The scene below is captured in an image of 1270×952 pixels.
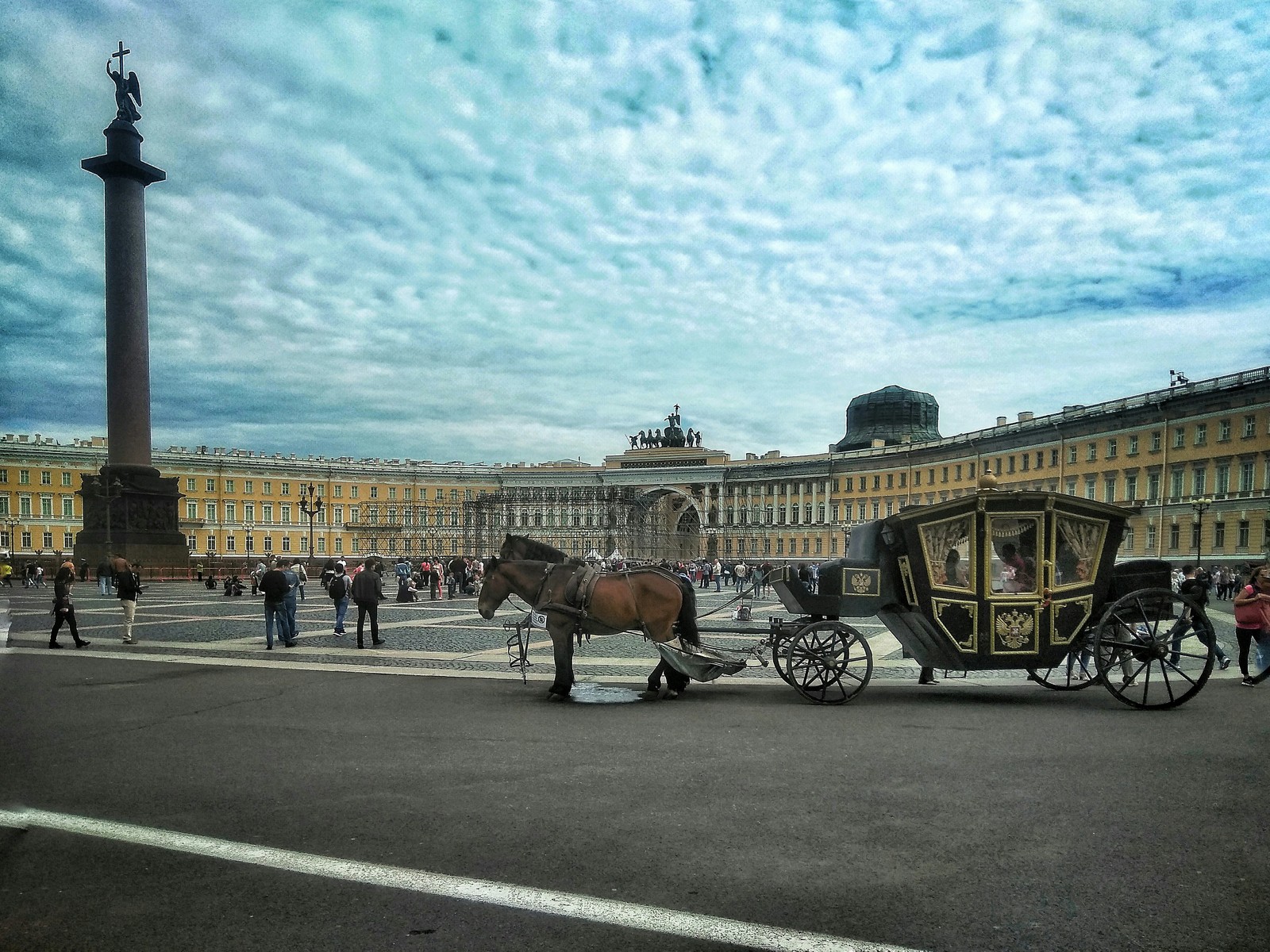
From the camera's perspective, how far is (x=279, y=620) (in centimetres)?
1572

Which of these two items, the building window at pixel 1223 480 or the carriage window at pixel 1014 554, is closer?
the carriage window at pixel 1014 554

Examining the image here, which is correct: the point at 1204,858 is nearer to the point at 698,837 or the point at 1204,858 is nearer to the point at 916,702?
the point at 698,837

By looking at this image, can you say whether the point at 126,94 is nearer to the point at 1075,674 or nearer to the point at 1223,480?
the point at 1075,674

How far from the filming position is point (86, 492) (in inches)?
1569

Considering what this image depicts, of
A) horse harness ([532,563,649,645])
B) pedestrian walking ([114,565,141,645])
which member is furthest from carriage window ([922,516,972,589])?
pedestrian walking ([114,565,141,645])

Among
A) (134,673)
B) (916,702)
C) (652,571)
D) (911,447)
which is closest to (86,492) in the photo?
(134,673)

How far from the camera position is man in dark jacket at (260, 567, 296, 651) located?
15.2 m

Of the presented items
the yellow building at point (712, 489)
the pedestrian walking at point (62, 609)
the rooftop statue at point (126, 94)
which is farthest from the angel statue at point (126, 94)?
the pedestrian walking at point (62, 609)

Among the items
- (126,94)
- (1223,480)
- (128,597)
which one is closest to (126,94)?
(126,94)

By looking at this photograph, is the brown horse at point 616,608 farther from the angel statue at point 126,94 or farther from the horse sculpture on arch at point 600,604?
the angel statue at point 126,94

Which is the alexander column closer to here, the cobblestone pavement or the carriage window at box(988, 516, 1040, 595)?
the cobblestone pavement

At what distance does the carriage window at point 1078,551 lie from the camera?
9281 mm

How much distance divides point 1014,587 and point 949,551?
31.5 inches

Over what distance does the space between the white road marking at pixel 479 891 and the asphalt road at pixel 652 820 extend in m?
0.06
